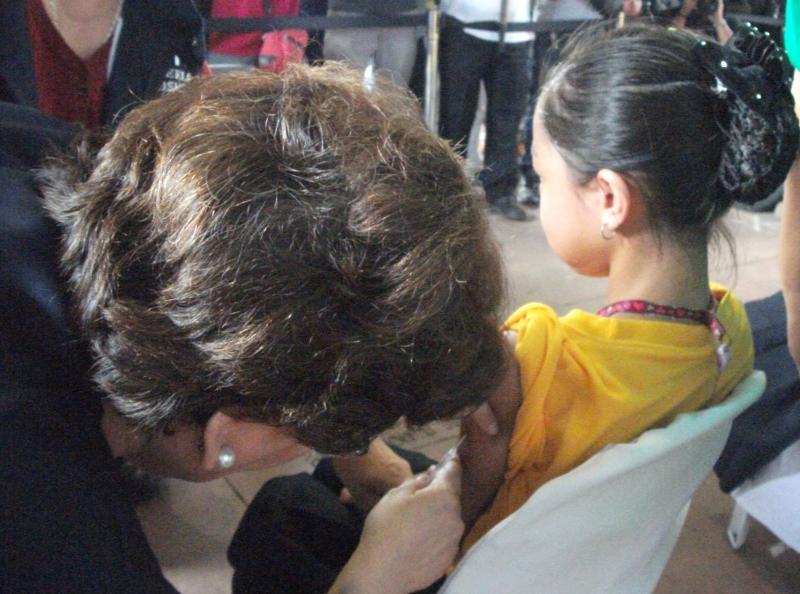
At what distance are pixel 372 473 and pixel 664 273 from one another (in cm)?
47

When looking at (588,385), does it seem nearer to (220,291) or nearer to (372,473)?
(372,473)

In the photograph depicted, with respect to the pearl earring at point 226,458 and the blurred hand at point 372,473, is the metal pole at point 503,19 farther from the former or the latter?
the pearl earring at point 226,458

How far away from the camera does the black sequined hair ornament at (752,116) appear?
97cm

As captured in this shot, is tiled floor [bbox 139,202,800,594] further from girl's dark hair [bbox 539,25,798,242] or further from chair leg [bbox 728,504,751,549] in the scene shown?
girl's dark hair [bbox 539,25,798,242]

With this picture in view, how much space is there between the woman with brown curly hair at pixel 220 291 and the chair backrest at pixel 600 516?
6.8 inches

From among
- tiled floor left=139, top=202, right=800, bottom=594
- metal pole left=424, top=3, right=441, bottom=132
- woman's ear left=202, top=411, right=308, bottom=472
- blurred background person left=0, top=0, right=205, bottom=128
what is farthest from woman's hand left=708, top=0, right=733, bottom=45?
woman's ear left=202, top=411, right=308, bottom=472

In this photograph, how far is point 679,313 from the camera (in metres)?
0.97

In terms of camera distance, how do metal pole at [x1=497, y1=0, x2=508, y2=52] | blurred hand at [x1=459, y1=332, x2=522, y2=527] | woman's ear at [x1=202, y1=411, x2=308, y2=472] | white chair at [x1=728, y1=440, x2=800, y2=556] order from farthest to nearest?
metal pole at [x1=497, y1=0, x2=508, y2=52], white chair at [x1=728, y1=440, x2=800, y2=556], blurred hand at [x1=459, y1=332, x2=522, y2=527], woman's ear at [x1=202, y1=411, x2=308, y2=472]

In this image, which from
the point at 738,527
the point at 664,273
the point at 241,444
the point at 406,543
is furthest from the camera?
the point at 738,527

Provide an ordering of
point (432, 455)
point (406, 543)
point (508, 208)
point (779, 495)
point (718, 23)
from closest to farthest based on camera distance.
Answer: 1. point (406, 543)
2. point (779, 495)
3. point (432, 455)
4. point (718, 23)
5. point (508, 208)

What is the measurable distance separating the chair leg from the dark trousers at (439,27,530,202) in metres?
1.65

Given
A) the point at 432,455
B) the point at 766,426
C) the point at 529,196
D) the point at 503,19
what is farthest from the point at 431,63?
the point at 766,426

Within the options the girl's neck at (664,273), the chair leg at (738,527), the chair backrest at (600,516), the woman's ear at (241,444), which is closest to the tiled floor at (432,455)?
the chair leg at (738,527)

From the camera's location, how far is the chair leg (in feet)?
5.05
